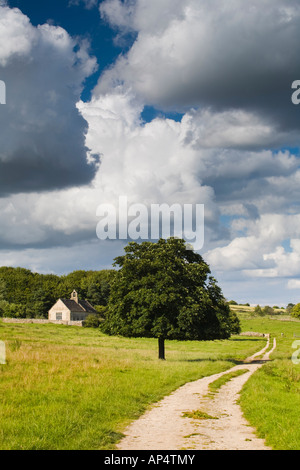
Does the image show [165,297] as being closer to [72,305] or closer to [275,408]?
[275,408]

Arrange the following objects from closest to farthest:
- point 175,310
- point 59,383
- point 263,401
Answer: point 263,401, point 59,383, point 175,310

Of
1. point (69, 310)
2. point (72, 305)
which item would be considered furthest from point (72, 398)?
point (72, 305)

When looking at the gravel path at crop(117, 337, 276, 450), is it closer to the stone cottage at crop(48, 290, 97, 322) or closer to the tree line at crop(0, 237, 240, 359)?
the tree line at crop(0, 237, 240, 359)

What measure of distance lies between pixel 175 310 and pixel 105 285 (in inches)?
3817

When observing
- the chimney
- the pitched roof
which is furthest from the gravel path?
the chimney

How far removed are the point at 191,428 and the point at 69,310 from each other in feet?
351

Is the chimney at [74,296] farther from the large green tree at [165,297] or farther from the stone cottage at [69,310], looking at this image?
the large green tree at [165,297]

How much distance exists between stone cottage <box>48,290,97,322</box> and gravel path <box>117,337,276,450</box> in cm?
10200

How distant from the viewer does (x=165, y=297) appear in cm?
3181
